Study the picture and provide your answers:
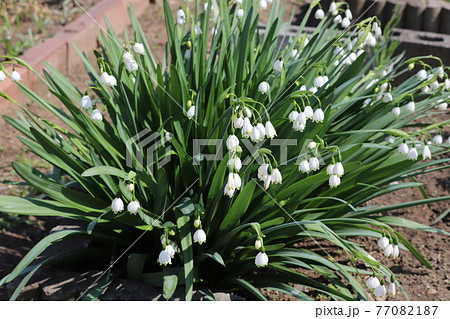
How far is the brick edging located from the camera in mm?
4426

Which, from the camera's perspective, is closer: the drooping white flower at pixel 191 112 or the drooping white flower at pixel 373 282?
the drooping white flower at pixel 373 282

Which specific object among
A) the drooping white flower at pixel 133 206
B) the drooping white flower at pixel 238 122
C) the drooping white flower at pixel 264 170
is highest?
the drooping white flower at pixel 238 122

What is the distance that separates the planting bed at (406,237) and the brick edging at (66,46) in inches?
14.7

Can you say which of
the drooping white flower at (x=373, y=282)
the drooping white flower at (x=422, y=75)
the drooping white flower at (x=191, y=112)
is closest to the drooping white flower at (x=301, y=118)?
the drooping white flower at (x=191, y=112)

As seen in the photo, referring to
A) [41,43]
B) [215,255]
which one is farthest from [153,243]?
[41,43]

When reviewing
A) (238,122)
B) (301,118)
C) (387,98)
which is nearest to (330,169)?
(301,118)

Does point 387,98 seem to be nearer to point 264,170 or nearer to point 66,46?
point 264,170

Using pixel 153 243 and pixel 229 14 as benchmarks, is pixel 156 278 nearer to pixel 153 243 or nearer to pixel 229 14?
pixel 153 243

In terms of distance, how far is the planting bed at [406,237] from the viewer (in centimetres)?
296

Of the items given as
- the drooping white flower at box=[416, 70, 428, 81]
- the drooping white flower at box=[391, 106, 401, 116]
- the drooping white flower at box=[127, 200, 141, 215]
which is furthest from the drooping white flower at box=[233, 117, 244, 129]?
the drooping white flower at box=[416, 70, 428, 81]

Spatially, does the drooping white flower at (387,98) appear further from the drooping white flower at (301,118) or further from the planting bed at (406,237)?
the drooping white flower at (301,118)

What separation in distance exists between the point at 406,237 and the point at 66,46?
10.1ft

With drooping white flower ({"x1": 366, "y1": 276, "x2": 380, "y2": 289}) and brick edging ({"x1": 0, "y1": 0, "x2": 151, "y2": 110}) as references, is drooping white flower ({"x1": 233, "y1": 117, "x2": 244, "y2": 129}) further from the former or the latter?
brick edging ({"x1": 0, "y1": 0, "x2": 151, "y2": 110})

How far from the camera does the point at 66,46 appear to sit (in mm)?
4816
